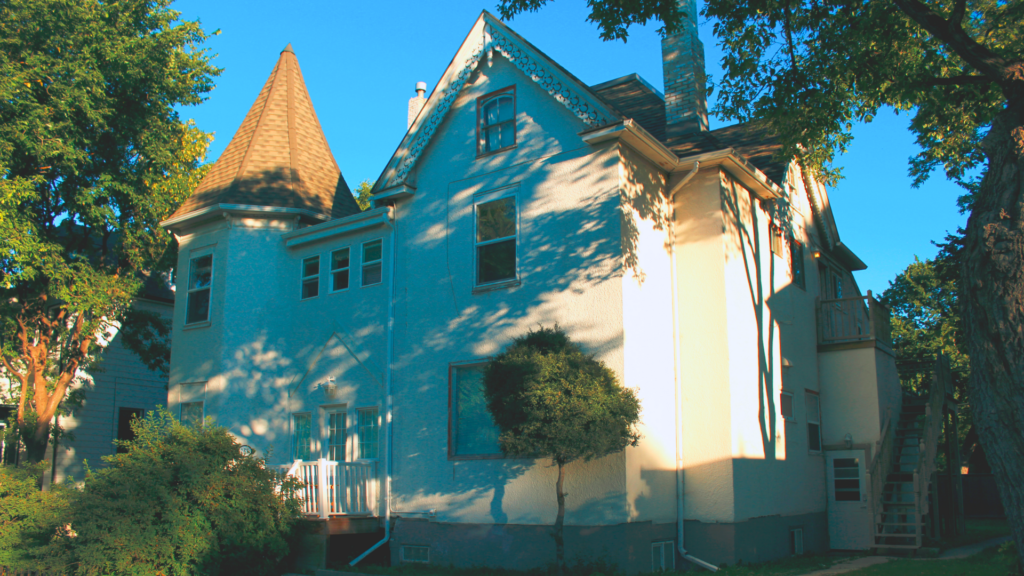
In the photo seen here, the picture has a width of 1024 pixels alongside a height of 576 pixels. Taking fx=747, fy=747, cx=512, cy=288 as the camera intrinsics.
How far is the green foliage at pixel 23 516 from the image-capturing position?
11.6m

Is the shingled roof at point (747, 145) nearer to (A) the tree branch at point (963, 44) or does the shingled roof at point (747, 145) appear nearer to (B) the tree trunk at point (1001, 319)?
(A) the tree branch at point (963, 44)

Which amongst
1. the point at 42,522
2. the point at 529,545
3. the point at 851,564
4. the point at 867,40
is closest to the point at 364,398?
the point at 529,545

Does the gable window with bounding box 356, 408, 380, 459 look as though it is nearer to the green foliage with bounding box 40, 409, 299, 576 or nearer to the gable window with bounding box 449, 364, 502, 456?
the gable window with bounding box 449, 364, 502, 456

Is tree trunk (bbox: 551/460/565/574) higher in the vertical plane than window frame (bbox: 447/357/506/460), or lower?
lower

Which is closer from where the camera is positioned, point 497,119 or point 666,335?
point 666,335

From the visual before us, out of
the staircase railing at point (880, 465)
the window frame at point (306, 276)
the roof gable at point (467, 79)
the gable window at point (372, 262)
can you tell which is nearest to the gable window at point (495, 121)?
the roof gable at point (467, 79)

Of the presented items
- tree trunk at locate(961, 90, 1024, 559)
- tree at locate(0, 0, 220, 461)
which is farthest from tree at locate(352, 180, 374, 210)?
tree trunk at locate(961, 90, 1024, 559)

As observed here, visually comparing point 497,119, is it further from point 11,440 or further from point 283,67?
point 11,440

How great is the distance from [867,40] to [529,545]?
30.0ft

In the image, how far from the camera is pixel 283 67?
66.1 ft

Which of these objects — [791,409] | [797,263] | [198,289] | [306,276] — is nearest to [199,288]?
[198,289]

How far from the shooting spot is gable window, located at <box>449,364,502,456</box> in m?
12.8

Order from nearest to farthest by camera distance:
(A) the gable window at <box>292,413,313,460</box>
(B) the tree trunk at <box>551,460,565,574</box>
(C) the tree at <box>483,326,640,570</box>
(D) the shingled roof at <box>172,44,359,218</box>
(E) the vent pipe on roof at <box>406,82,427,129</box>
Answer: (C) the tree at <box>483,326,640,570</box>, (B) the tree trunk at <box>551,460,565,574</box>, (A) the gable window at <box>292,413,313,460</box>, (D) the shingled roof at <box>172,44,359,218</box>, (E) the vent pipe on roof at <box>406,82,427,129</box>

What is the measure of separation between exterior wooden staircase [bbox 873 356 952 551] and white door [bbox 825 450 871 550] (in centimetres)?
47
